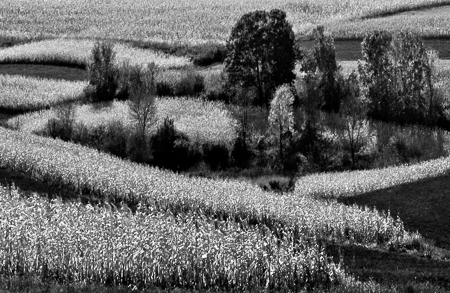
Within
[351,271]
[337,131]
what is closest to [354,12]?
[337,131]

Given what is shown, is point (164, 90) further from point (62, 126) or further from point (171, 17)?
point (171, 17)

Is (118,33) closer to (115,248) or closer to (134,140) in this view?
(134,140)

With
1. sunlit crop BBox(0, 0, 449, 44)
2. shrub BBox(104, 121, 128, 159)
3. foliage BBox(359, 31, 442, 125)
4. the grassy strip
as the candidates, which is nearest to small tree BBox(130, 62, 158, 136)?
shrub BBox(104, 121, 128, 159)

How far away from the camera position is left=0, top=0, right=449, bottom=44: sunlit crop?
11762 cm

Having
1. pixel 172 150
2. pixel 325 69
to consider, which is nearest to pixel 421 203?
pixel 172 150

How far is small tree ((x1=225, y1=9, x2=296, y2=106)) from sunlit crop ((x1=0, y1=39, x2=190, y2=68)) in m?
14.9

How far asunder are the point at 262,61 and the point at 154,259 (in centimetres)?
5337

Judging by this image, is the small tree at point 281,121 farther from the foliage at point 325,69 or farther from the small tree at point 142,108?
the small tree at point 142,108

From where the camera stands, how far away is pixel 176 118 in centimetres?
8488

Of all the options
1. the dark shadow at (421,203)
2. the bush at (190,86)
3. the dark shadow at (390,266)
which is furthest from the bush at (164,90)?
the dark shadow at (390,266)

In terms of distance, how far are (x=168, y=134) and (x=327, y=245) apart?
3442 centimetres

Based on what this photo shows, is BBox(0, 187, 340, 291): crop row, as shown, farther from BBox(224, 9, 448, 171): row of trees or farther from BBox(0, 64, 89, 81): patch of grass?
BBox(0, 64, 89, 81): patch of grass

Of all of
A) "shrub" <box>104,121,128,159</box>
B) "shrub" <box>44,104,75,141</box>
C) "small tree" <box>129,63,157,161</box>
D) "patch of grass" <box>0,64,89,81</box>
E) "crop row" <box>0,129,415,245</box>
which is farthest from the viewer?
"patch of grass" <box>0,64,89,81</box>

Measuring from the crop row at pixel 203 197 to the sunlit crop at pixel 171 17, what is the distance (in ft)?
168
